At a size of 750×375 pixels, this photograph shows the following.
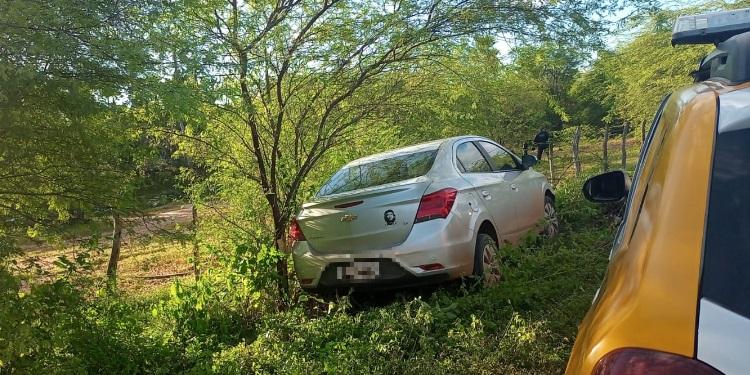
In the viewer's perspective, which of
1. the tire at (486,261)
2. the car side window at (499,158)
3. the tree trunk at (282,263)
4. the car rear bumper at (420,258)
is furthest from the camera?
the car side window at (499,158)

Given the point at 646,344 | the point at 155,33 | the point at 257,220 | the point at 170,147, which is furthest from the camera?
the point at 257,220

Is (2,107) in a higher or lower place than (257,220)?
higher

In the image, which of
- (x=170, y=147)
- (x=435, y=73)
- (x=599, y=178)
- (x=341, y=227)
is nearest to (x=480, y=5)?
(x=435, y=73)

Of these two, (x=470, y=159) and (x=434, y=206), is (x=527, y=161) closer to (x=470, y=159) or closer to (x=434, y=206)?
(x=470, y=159)

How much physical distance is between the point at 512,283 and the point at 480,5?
2.65m

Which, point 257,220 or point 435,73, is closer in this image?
point 435,73

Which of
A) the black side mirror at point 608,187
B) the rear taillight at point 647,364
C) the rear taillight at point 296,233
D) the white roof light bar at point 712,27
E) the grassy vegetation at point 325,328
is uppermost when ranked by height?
the white roof light bar at point 712,27

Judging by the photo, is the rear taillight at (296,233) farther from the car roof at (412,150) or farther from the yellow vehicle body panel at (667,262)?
the yellow vehicle body panel at (667,262)

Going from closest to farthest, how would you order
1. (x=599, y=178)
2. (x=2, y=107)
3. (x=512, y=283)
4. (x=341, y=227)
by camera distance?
(x=599, y=178) < (x=2, y=107) < (x=512, y=283) < (x=341, y=227)

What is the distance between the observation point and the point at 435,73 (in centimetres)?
645

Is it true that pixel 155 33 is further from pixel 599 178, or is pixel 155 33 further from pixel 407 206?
pixel 599 178

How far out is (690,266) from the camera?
1.23m

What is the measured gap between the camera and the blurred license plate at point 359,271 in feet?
15.7

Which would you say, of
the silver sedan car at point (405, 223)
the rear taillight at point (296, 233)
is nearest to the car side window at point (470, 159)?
the silver sedan car at point (405, 223)
